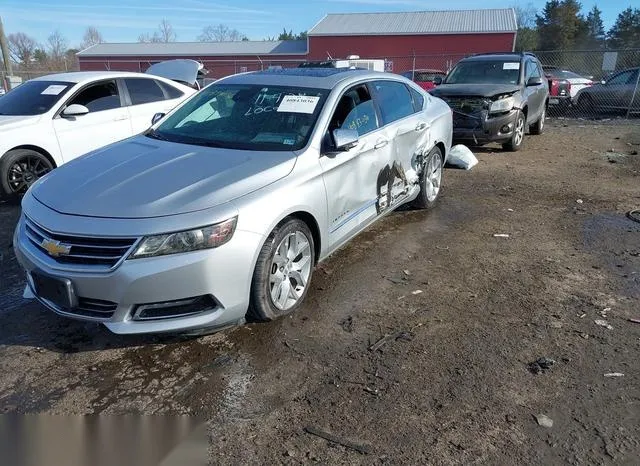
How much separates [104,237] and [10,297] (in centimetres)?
176

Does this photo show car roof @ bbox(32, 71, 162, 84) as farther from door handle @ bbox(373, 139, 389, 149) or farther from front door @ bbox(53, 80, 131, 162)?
door handle @ bbox(373, 139, 389, 149)

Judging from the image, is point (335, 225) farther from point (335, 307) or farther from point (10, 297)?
point (10, 297)

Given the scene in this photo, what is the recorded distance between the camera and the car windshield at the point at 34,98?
22.0 feet

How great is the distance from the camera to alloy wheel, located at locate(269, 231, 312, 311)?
3457mm

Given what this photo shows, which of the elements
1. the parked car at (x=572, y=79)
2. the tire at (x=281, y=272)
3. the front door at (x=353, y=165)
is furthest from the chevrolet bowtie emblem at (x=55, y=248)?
the parked car at (x=572, y=79)

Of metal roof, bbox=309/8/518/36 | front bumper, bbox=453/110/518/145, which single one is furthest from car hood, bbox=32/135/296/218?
metal roof, bbox=309/8/518/36

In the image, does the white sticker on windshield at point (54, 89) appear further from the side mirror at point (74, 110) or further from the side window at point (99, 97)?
the side mirror at point (74, 110)

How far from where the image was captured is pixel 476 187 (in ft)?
24.7

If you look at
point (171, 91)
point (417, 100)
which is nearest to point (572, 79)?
point (417, 100)

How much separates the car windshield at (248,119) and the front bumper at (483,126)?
5.73 metres

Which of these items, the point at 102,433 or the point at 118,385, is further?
the point at 118,385

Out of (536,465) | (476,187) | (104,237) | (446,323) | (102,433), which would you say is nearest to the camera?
(536,465)

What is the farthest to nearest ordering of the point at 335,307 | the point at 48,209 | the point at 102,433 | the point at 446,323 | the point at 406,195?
the point at 406,195
the point at 335,307
the point at 446,323
the point at 48,209
the point at 102,433

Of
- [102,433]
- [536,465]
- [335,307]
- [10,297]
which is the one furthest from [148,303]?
[536,465]
